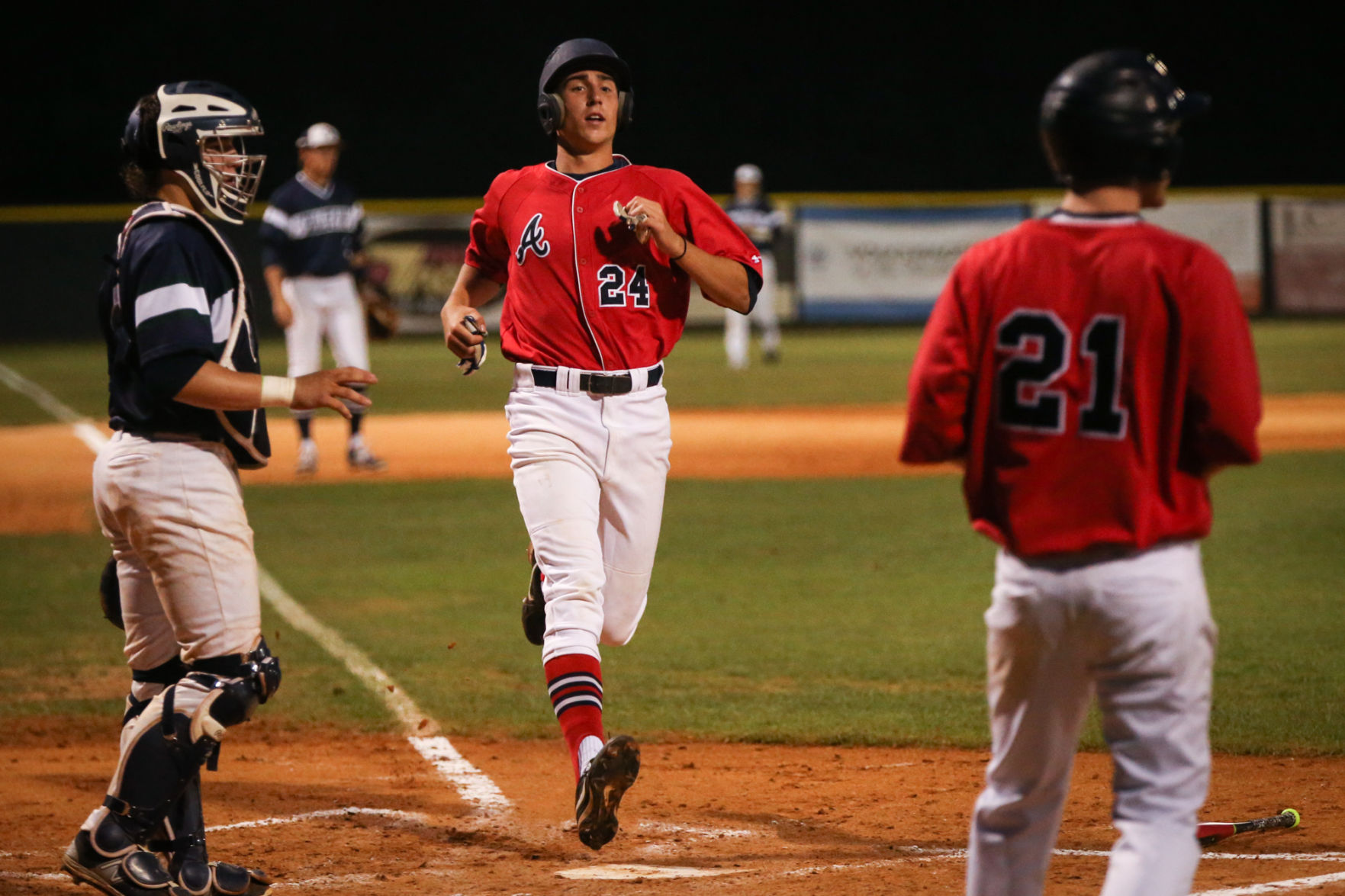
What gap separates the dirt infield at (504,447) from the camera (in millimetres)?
12273

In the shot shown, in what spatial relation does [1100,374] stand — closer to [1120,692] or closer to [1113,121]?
[1113,121]

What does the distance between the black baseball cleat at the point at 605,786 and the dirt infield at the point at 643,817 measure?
24 cm

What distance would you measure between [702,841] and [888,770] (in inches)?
40.3

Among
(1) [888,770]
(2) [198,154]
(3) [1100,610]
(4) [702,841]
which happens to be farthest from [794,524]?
(3) [1100,610]

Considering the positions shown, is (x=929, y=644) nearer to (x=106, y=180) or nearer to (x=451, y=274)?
(x=451, y=274)

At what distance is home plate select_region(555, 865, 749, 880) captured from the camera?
4.12 m

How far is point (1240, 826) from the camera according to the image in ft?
14.0

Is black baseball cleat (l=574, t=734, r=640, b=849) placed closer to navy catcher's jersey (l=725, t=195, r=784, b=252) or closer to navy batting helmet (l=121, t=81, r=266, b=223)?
navy batting helmet (l=121, t=81, r=266, b=223)

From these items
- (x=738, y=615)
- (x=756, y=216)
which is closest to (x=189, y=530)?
(x=738, y=615)

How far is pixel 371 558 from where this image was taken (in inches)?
367

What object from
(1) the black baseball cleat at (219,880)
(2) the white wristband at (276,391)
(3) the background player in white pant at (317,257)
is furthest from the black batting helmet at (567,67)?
(3) the background player in white pant at (317,257)

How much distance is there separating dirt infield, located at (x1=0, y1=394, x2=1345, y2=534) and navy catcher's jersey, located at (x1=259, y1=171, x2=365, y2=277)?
5.61 feet

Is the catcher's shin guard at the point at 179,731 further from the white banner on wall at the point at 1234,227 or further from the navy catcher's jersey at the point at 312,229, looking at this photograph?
the white banner on wall at the point at 1234,227

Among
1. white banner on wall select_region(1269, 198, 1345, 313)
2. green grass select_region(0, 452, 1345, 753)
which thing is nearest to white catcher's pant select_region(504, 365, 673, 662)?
green grass select_region(0, 452, 1345, 753)
